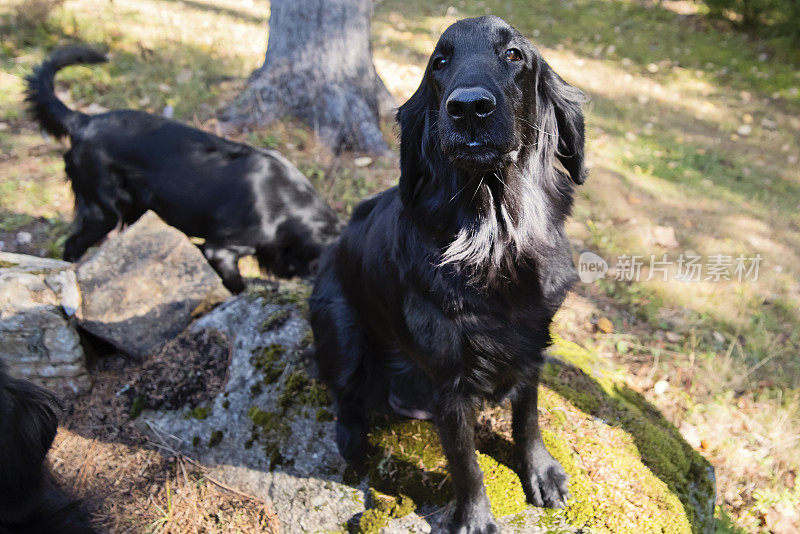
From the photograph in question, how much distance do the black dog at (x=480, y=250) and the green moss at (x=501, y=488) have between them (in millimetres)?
57

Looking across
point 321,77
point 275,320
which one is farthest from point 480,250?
point 321,77

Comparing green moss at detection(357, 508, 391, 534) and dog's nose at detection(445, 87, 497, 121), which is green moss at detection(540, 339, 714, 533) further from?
dog's nose at detection(445, 87, 497, 121)

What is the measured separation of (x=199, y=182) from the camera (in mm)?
4246

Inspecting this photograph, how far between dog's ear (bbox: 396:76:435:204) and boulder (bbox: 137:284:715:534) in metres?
1.04

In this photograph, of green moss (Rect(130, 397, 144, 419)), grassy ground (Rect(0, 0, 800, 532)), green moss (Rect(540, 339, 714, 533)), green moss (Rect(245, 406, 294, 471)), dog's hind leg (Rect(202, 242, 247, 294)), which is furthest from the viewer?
dog's hind leg (Rect(202, 242, 247, 294))

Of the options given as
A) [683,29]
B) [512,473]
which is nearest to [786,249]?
[512,473]

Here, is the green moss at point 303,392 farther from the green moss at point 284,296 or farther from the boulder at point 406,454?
the green moss at point 284,296

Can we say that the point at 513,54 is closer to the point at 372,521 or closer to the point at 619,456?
the point at 619,456

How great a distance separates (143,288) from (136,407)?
0.75m

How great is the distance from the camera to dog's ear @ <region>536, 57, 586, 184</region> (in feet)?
6.88

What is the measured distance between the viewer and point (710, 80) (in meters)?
8.51

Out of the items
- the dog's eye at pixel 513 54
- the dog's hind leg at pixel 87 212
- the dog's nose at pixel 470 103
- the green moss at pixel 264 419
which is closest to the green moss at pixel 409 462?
the green moss at pixel 264 419

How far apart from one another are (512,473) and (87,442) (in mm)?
1991

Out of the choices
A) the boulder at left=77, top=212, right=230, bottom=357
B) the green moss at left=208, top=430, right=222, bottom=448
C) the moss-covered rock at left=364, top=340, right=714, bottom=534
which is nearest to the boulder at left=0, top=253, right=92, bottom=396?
the boulder at left=77, top=212, right=230, bottom=357
